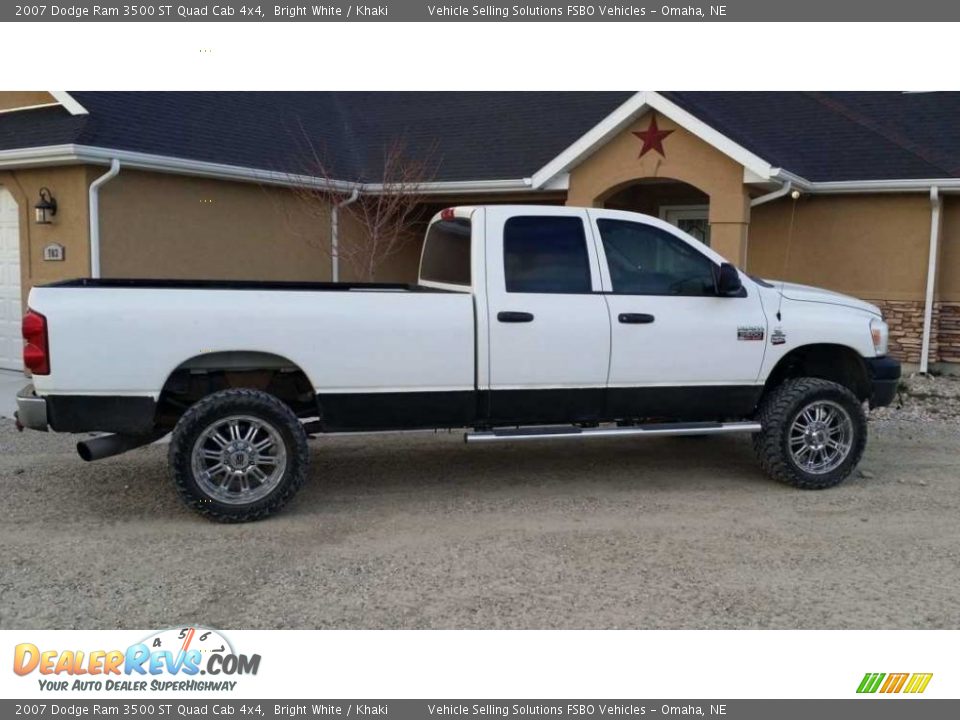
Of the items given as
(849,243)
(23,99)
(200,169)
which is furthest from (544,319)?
(23,99)

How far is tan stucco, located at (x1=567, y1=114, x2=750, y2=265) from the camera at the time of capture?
12.1 m

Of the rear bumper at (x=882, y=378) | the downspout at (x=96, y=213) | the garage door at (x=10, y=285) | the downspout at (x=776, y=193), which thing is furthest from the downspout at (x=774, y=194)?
the garage door at (x=10, y=285)

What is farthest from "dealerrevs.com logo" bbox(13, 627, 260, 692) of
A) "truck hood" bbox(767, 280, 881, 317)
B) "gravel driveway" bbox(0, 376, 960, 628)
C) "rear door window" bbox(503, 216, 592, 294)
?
"truck hood" bbox(767, 280, 881, 317)

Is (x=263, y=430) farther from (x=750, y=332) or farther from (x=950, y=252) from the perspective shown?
(x=950, y=252)

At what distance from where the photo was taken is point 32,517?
20.6 ft

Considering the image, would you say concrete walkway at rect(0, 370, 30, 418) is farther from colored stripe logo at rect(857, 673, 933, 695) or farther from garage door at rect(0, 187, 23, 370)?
colored stripe logo at rect(857, 673, 933, 695)

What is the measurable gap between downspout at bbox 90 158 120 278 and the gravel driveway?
10.6ft

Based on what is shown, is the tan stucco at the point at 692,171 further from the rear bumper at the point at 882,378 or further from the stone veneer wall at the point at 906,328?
the rear bumper at the point at 882,378

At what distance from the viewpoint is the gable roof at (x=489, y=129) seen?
11.8m

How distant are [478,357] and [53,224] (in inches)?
280

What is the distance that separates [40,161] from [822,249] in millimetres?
10350

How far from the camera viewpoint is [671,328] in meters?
6.78

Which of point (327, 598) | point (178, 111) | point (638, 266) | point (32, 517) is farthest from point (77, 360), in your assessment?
point (178, 111)

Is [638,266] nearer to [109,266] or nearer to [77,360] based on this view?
[77,360]
